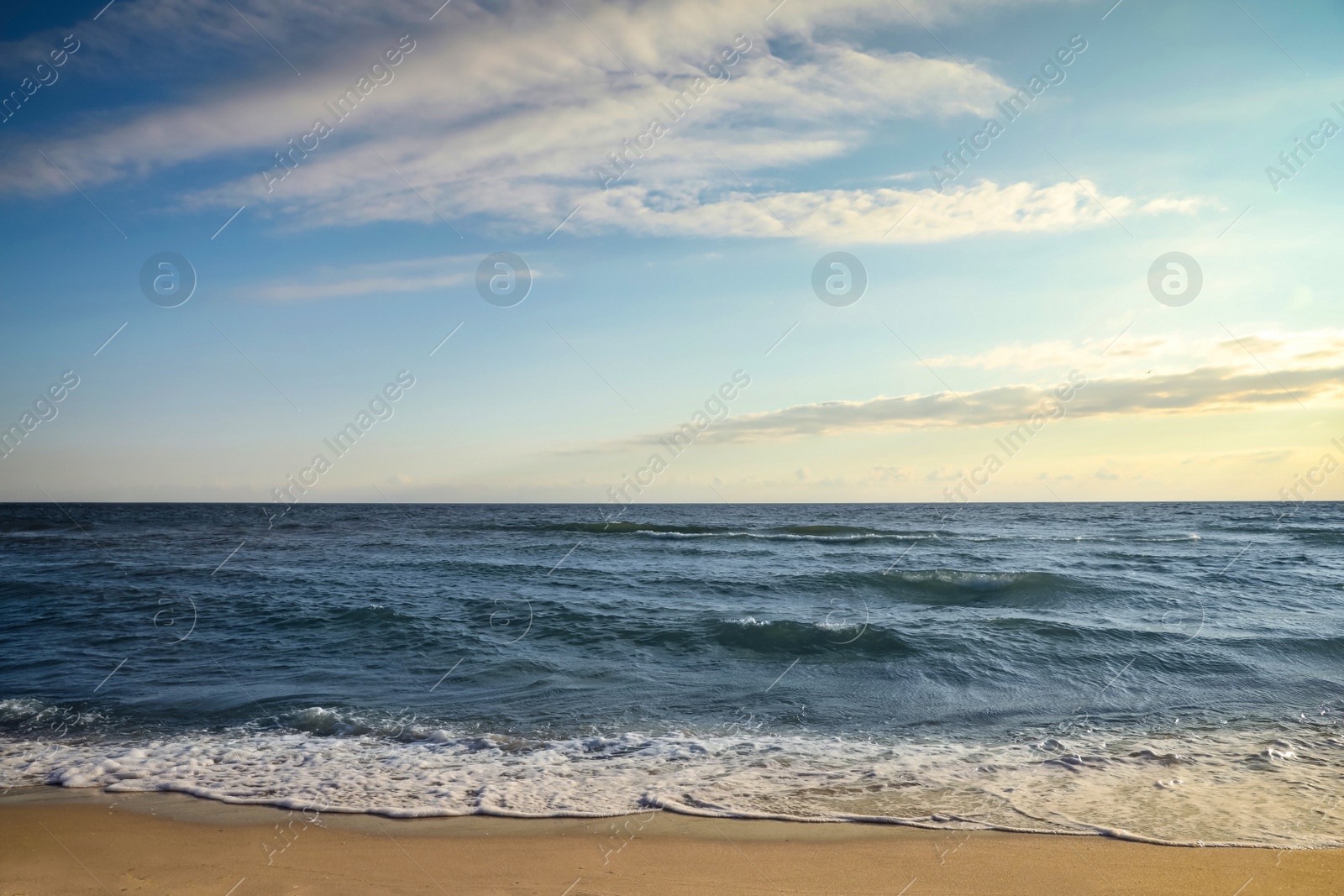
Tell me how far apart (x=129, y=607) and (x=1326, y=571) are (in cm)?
3104

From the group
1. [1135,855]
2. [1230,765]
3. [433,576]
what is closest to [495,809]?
[1135,855]

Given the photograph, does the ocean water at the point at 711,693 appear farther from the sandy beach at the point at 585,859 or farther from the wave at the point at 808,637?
the sandy beach at the point at 585,859

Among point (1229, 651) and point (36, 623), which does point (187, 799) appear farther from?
point (1229, 651)

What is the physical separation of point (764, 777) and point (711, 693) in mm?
2969

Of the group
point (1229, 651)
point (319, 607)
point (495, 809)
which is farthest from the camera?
point (319, 607)

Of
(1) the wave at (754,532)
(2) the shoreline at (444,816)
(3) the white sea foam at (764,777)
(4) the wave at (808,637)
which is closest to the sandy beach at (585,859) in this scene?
(2) the shoreline at (444,816)

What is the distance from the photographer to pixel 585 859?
15.9ft

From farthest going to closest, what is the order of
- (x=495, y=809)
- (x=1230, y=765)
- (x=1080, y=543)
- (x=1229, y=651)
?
(x=1080, y=543), (x=1229, y=651), (x=1230, y=765), (x=495, y=809)

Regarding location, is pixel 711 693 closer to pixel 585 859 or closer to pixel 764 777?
pixel 764 777

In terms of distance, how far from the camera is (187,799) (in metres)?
5.91

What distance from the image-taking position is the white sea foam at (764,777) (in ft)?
18.1

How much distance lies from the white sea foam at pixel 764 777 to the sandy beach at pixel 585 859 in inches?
10.2

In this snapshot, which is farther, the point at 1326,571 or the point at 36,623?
the point at 1326,571

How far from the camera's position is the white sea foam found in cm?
550
